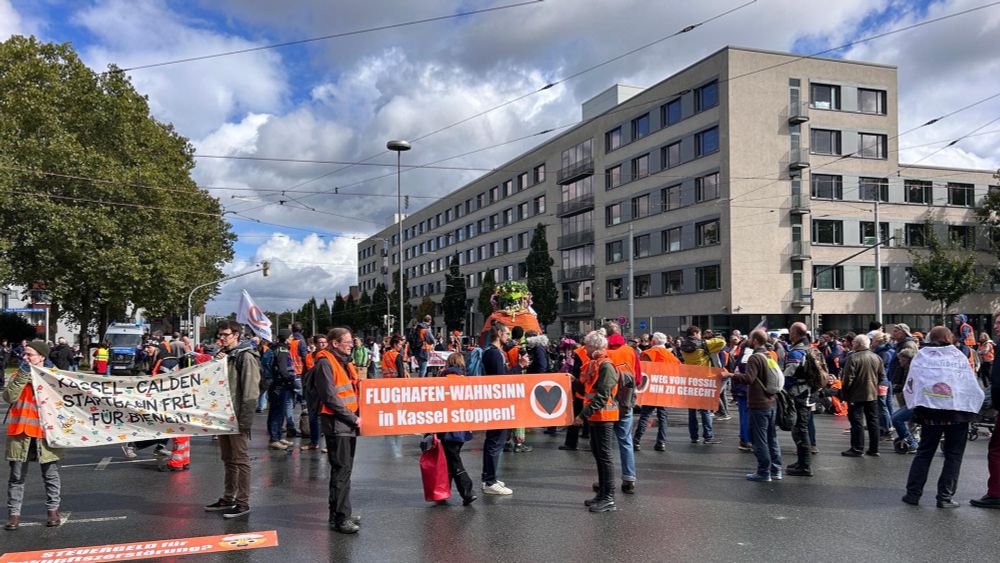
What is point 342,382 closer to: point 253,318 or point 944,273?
A: point 253,318

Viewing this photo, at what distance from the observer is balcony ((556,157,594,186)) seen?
54.7m

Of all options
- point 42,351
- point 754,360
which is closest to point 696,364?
point 754,360

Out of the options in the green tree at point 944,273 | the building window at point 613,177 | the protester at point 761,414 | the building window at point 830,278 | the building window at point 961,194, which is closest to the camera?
the protester at point 761,414

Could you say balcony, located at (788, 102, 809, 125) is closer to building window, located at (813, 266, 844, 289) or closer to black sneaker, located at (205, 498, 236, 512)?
building window, located at (813, 266, 844, 289)

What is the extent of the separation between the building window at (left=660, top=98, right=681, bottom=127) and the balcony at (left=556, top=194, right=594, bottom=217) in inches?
381

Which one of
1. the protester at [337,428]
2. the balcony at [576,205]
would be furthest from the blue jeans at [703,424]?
the balcony at [576,205]

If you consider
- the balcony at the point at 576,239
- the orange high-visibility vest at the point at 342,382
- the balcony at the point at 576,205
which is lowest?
the orange high-visibility vest at the point at 342,382

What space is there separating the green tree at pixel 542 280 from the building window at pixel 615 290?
18.7 feet

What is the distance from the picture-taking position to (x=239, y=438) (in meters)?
7.17

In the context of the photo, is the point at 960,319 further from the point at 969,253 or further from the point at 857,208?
the point at 969,253

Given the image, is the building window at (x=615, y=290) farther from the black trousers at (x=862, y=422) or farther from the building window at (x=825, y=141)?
the black trousers at (x=862, y=422)

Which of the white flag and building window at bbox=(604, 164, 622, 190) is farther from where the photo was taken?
building window at bbox=(604, 164, 622, 190)

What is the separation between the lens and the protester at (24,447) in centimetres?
646

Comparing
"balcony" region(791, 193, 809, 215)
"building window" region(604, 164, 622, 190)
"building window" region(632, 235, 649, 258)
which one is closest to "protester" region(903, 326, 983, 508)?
"balcony" region(791, 193, 809, 215)
